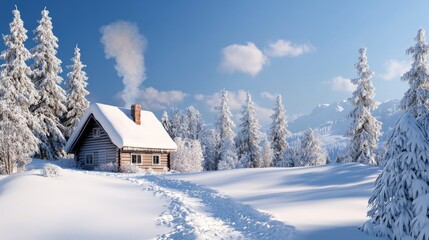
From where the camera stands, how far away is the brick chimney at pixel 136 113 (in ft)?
119

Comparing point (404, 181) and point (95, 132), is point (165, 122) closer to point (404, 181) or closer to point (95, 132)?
point (95, 132)

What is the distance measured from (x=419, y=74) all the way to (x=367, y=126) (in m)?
8.66

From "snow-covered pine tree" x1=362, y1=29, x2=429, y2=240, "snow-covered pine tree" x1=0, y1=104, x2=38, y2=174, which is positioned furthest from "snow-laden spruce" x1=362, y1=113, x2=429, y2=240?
"snow-covered pine tree" x1=0, y1=104, x2=38, y2=174

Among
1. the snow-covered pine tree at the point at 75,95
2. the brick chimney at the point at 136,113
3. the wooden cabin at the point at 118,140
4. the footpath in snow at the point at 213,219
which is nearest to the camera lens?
the footpath in snow at the point at 213,219

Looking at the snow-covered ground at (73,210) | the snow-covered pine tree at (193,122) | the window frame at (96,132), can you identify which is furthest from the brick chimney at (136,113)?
the snow-covered pine tree at (193,122)

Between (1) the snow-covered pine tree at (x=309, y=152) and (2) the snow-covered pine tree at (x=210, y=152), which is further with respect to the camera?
(2) the snow-covered pine tree at (x=210, y=152)

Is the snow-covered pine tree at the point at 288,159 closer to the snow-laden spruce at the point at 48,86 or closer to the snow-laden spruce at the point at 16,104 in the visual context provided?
the snow-laden spruce at the point at 48,86

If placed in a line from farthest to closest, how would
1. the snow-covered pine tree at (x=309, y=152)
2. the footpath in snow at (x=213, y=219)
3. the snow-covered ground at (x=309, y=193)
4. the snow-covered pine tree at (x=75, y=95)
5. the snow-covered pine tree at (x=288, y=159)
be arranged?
→ the snow-covered pine tree at (x=309, y=152) → the snow-covered pine tree at (x=288, y=159) → the snow-covered pine tree at (x=75, y=95) → the snow-covered ground at (x=309, y=193) → the footpath in snow at (x=213, y=219)

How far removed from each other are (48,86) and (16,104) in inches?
256

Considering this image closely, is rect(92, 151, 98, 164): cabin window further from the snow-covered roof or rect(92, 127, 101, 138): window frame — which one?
the snow-covered roof

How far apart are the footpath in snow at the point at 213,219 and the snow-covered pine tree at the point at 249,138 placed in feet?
114

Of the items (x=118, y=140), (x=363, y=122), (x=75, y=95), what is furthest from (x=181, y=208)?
(x=75, y=95)

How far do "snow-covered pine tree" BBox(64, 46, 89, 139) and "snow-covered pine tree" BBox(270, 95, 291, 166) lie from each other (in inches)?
1062

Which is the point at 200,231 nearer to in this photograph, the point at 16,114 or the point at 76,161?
the point at 16,114
